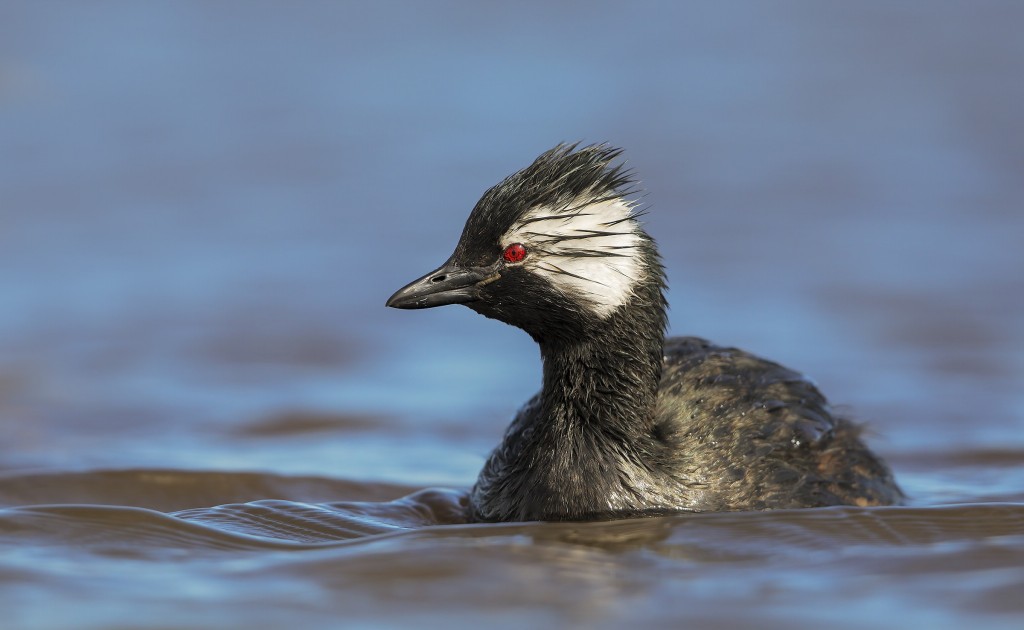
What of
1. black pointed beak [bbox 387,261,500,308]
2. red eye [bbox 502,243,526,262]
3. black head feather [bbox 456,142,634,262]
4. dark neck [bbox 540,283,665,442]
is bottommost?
dark neck [bbox 540,283,665,442]

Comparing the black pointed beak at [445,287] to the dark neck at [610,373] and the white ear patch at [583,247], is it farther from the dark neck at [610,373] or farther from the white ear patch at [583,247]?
the dark neck at [610,373]

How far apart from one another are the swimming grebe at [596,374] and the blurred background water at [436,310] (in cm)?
42

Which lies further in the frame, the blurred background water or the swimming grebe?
the swimming grebe

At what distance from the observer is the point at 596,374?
28.2ft

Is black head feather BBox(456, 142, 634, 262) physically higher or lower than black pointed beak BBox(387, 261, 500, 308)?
higher

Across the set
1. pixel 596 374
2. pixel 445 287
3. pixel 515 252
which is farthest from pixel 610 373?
pixel 445 287

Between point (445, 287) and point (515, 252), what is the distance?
449 mm

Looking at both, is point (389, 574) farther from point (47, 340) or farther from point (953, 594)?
point (47, 340)

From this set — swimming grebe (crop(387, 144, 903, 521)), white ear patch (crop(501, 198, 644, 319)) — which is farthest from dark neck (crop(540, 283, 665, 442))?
white ear patch (crop(501, 198, 644, 319))

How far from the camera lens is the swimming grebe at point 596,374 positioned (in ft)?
27.3

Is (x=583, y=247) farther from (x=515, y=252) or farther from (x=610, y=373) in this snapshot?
(x=610, y=373)

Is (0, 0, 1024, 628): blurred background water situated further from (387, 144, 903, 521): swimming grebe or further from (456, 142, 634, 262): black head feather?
(456, 142, 634, 262): black head feather

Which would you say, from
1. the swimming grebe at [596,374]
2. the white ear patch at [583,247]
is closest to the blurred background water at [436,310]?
the swimming grebe at [596,374]

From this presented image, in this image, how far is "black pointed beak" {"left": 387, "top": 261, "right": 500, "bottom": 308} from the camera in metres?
8.45
